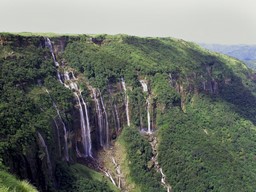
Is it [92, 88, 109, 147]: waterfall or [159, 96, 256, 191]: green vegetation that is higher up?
[92, 88, 109, 147]: waterfall

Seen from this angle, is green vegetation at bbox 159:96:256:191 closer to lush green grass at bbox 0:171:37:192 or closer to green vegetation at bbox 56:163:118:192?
green vegetation at bbox 56:163:118:192

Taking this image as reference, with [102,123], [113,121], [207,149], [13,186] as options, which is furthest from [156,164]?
[13,186]

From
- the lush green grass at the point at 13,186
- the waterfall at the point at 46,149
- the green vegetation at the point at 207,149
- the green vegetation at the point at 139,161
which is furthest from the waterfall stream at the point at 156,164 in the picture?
the lush green grass at the point at 13,186

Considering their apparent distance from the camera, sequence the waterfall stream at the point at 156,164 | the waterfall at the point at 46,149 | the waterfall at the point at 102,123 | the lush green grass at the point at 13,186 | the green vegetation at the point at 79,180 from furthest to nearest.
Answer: the waterfall at the point at 102,123 < the waterfall stream at the point at 156,164 < the green vegetation at the point at 79,180 < the waterfall at the point at 46,149 < the lush green grass at the point at 13,186

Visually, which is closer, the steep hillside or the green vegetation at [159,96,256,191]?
the steep hillside

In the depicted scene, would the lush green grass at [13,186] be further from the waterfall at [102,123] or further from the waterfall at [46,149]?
the waterfall at [102,123]

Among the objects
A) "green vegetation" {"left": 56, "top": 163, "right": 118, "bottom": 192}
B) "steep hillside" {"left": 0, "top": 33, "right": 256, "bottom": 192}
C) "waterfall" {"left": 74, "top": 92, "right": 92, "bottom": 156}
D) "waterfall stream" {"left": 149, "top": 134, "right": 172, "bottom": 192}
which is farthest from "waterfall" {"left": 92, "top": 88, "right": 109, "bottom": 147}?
→ "green vegetation" {"left": 56, "top": 163, "right": 118, "bottom": 192}

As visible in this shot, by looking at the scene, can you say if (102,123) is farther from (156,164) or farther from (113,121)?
(156,164)

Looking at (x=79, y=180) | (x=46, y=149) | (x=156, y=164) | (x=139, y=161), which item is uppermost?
(x=46, y=149)

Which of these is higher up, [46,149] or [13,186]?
[13,186]

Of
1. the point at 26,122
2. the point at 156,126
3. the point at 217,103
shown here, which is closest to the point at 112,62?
the point at 156,126
